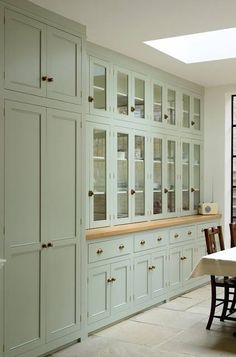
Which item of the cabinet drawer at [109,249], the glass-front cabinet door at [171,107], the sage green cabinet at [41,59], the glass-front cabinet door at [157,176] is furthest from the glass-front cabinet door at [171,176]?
the sage green cabinet at [41,59]

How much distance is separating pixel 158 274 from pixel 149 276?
21 centimetres

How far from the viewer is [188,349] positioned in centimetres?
420

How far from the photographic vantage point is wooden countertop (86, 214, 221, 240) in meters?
4.57

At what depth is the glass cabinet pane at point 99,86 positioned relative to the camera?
488cm

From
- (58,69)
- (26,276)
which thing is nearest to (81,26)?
(58,69)

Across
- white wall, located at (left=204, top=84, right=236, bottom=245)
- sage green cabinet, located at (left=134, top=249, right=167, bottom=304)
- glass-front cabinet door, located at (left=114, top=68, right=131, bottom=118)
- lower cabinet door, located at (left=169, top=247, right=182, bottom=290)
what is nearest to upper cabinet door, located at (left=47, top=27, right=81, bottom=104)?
glass-front cabinet door, located at (left=114, top=68, right=131, bottom=118)

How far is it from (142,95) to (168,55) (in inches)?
22.8

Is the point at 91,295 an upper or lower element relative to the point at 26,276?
lower

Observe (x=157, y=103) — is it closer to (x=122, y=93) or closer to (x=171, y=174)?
(x=122, y=93)

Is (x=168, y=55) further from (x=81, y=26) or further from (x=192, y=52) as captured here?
(x=81, y=26)

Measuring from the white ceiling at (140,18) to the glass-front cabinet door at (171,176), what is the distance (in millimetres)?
1395

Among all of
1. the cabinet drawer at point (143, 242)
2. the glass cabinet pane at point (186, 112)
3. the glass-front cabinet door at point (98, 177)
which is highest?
the glass cabinet pane at point (186, 112)

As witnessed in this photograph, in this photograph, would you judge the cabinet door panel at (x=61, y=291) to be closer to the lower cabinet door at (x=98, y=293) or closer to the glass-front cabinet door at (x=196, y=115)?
the lower cabinet door at (x=98, y=293)

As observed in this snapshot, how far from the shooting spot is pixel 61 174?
13.3 ft
